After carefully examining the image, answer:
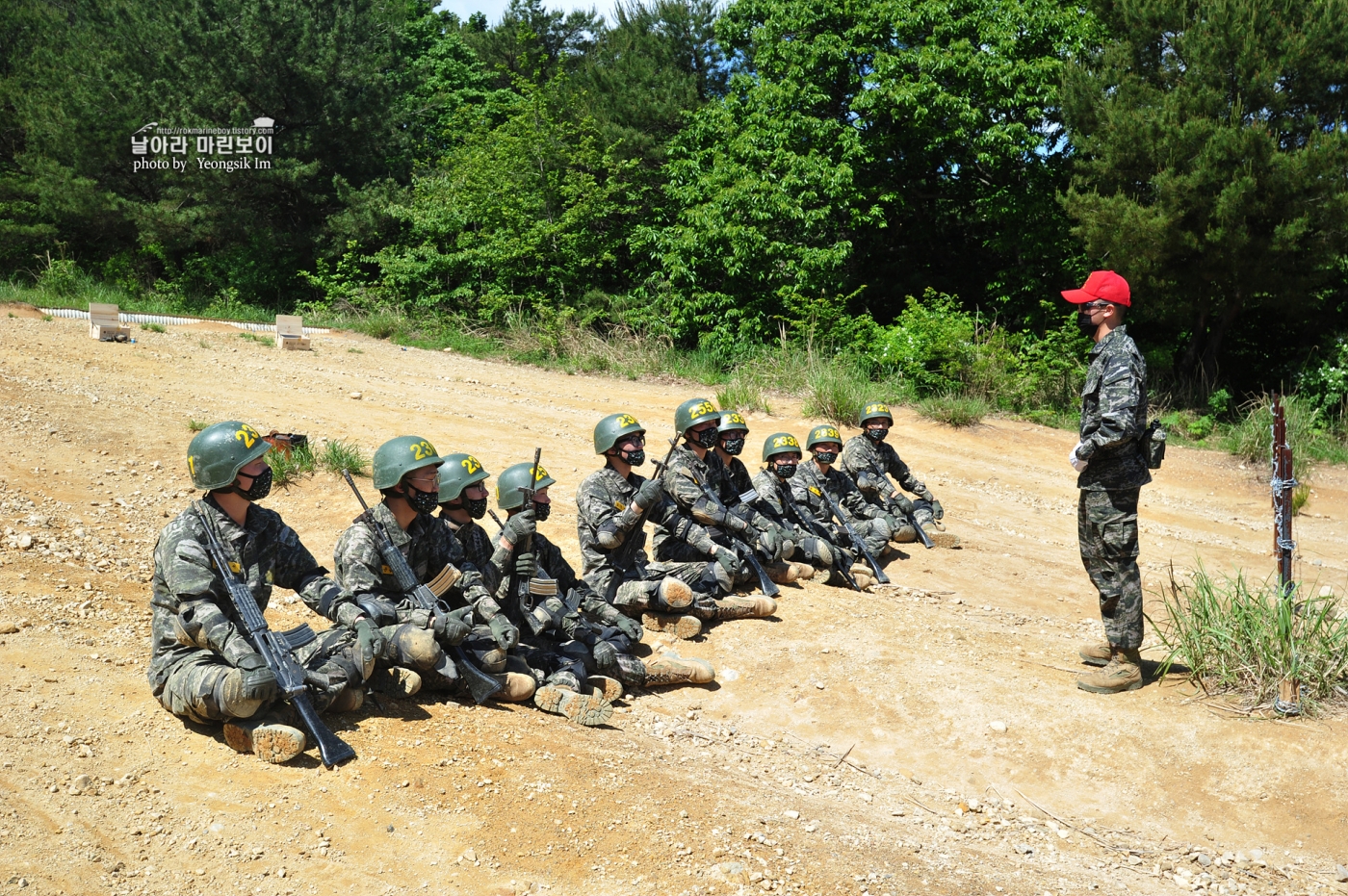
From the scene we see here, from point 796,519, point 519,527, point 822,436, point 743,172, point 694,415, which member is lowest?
point 796,519

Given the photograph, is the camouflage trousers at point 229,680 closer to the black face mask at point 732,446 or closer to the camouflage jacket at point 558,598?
the camouflage jacket at point 558,598

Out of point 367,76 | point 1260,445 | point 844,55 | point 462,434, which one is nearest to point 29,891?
point 462,434

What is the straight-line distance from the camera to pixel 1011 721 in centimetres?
635

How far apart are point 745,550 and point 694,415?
1189 millimetres

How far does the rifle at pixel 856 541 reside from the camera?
375 inches

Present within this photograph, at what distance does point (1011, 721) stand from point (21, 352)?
13.0 metres

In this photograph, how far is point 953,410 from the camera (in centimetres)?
1547

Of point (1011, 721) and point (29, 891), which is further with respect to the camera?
point (1011, 721)

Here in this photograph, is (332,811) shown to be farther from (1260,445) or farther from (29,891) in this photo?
(1260,445)

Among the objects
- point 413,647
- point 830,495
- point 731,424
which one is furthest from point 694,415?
point 413,647

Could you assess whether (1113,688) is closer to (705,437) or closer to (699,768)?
(699,768)

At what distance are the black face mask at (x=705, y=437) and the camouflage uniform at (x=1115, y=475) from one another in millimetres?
3112

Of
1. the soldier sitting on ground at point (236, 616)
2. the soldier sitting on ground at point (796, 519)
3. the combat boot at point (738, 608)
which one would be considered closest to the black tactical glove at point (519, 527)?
the soldier sitting on ground at point (236, 616)

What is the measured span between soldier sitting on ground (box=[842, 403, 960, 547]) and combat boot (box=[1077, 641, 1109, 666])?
12.1ft
